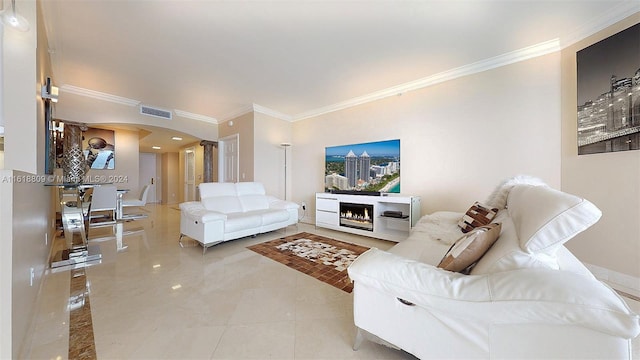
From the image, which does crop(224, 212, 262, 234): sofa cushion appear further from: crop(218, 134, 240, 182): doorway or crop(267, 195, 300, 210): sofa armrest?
crop(218, 134, 240, 182): doorway

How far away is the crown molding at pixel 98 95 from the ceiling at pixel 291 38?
53 millimetres

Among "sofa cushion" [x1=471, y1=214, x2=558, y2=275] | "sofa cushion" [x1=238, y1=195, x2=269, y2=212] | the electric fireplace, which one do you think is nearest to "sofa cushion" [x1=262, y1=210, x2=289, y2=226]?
"sofa cushion" [x1=238, y1=195, x2=269, y2=212]

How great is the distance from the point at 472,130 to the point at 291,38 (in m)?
2.61

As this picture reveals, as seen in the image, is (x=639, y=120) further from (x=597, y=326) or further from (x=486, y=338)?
(x=486, y=338)

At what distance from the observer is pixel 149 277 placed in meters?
2.13

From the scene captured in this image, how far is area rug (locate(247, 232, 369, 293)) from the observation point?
2.19m

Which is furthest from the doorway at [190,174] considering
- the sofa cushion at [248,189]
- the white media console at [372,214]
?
the white media console at [372,214]

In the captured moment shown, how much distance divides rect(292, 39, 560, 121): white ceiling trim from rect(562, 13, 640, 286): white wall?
20cm

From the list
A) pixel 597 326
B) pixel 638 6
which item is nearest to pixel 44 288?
pixel 597 326

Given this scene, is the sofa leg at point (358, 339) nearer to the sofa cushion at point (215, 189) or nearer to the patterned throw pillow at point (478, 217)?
the patterned throw pillow at point (478, 217)

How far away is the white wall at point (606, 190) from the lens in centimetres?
194

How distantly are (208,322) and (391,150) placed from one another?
10.7ft

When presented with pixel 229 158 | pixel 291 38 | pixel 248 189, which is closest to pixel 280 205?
pixel 248 189

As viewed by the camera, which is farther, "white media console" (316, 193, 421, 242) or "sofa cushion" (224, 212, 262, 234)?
"white media console" (316, 193, 421, 242)
